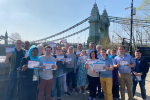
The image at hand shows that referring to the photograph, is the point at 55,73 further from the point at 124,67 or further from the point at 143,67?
the point at 143,67

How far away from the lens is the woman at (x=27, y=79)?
9.30 ft

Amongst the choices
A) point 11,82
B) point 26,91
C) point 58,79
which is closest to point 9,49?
Answer: point 11,82

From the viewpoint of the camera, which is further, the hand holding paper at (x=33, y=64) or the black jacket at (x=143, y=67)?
the black jacket at (x=143, y=67)

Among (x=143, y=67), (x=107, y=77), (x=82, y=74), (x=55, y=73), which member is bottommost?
(x=82, y=74)

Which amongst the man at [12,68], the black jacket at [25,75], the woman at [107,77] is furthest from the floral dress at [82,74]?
the man at [12,68]

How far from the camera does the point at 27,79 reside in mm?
2865

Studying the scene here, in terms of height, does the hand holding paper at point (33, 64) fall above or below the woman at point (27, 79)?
above

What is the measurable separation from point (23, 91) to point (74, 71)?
2.31 meters

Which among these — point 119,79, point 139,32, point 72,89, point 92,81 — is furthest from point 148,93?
point 139,32

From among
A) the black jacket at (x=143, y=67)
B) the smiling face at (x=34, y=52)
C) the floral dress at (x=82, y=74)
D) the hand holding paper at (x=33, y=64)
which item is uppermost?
the smiling face at (x=34, y=52)

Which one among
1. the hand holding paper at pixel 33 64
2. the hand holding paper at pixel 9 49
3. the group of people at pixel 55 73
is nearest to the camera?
the hand holding paper at pixel 33 64

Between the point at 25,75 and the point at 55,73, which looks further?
Result: the point at 55,73

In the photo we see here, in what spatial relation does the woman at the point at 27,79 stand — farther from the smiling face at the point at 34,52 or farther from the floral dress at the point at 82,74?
the floral dress at the point at 82,74

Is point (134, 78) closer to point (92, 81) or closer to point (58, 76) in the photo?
point (92, 81)
